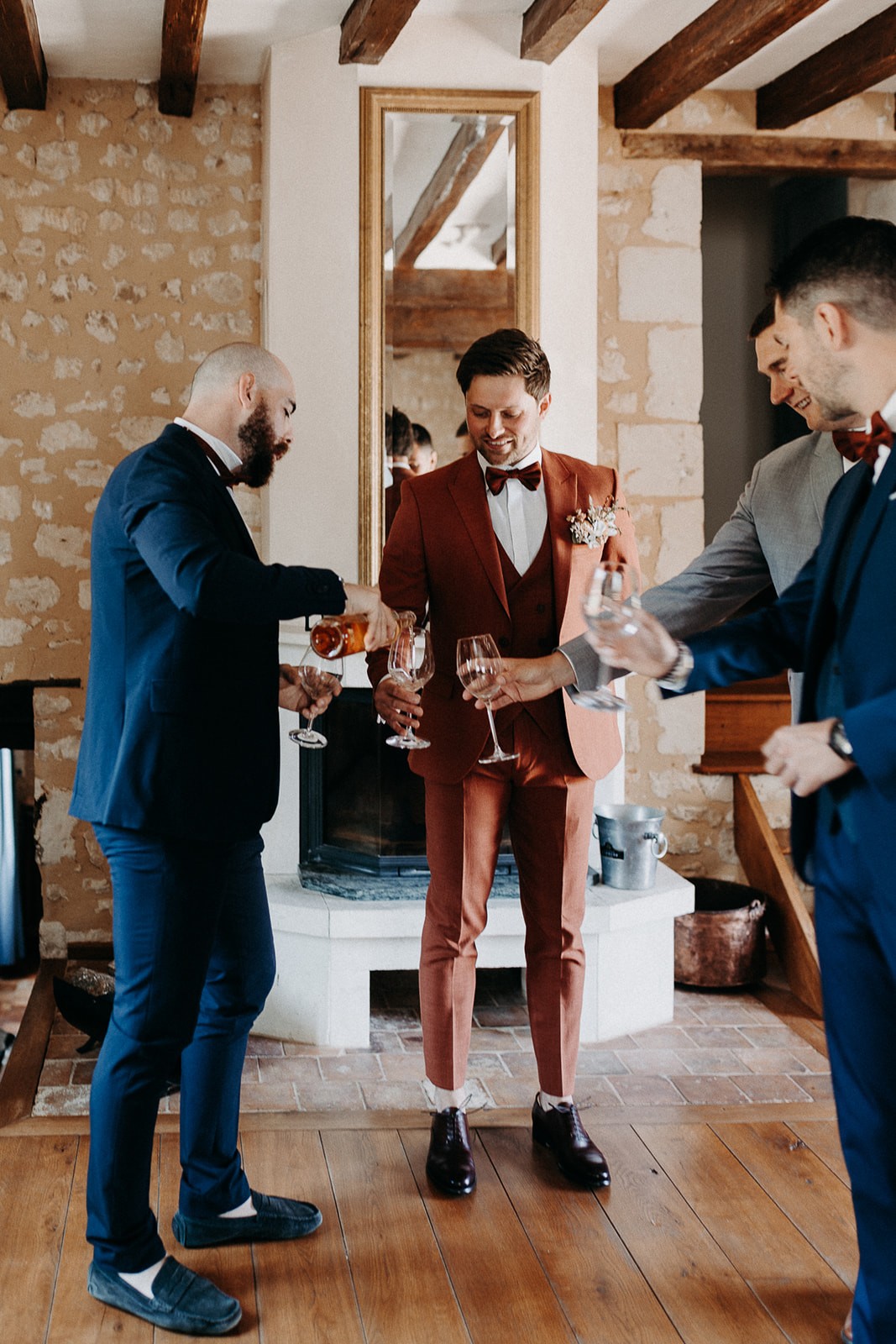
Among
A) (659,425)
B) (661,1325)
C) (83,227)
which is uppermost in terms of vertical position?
(83,227)

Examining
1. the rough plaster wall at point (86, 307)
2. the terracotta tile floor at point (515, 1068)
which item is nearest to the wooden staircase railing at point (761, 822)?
the terracotta tile floor at point (515, 1068)

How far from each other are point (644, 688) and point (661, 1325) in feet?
8.63

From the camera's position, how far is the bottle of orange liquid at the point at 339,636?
239 centimetres

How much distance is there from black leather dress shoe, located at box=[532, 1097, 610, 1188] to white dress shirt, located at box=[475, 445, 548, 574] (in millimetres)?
1357

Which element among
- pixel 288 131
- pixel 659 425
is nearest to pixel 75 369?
pixel 288 131

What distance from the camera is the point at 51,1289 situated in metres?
2.43

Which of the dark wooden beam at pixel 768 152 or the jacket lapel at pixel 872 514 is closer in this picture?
the jacket lapel at pixel 872 514

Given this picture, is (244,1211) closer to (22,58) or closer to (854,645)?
(854,645)

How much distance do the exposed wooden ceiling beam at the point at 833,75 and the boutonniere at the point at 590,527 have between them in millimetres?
2279

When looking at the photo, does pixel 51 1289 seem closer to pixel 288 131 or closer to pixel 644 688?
pixel 644 688

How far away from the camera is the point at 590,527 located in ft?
9.52

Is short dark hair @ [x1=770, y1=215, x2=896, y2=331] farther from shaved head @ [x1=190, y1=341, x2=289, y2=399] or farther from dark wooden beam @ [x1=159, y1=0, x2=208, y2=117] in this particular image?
dark wooden beam @ [x1=159, y1=0, x2=208, y2=117]

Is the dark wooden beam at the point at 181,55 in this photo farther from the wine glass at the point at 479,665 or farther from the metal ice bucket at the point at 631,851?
the metal ice bucket at the point at 631,851

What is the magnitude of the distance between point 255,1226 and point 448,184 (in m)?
3.34
